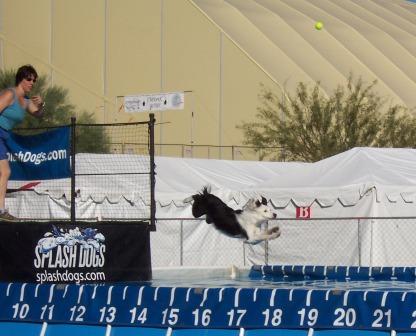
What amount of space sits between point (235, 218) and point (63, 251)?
6.10 metres

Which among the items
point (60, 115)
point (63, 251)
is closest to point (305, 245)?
point (63, 251)

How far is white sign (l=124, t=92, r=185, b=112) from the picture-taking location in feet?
125

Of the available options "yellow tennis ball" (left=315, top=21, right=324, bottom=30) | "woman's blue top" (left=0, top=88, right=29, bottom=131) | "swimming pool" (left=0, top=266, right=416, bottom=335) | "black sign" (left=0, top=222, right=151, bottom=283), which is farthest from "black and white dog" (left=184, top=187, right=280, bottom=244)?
"yellow tennis ball" (left=315, top=21, right=324, bottom=30)

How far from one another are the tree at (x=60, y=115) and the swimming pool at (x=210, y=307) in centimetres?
2486

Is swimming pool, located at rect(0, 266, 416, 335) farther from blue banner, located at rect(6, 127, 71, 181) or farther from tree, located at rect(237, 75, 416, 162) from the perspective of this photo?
tree, located at rect(237, 75, 416, 162)

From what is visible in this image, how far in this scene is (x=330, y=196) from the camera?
77.2 ft

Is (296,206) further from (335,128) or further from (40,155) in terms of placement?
(335,128)

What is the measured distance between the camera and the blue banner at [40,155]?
43.5 ft

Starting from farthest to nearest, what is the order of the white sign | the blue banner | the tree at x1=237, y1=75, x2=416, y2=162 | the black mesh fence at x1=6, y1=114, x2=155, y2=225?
the tree at x1=237, y1=75, x2=416, y2=162
the white sign
the black mesh fence at x1=6, y1=114, x2=155, y2=225
the blue banner

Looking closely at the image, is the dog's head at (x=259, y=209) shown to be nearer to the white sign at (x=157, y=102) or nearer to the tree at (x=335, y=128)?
the white sign at (x=157, y=102)

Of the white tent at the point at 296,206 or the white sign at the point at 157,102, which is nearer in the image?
the white tent at the point at 296,206

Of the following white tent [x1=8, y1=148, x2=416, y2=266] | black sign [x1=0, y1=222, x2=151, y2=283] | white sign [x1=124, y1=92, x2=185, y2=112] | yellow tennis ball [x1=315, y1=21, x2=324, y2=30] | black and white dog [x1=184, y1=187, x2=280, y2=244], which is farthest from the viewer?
yellow tennis ball [x1=315, y1=21, x2=324, y2=30]

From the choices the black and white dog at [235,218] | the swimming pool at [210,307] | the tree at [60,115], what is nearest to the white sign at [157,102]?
the tree at [60,115]

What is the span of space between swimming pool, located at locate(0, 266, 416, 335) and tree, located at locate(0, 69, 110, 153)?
24.9m
